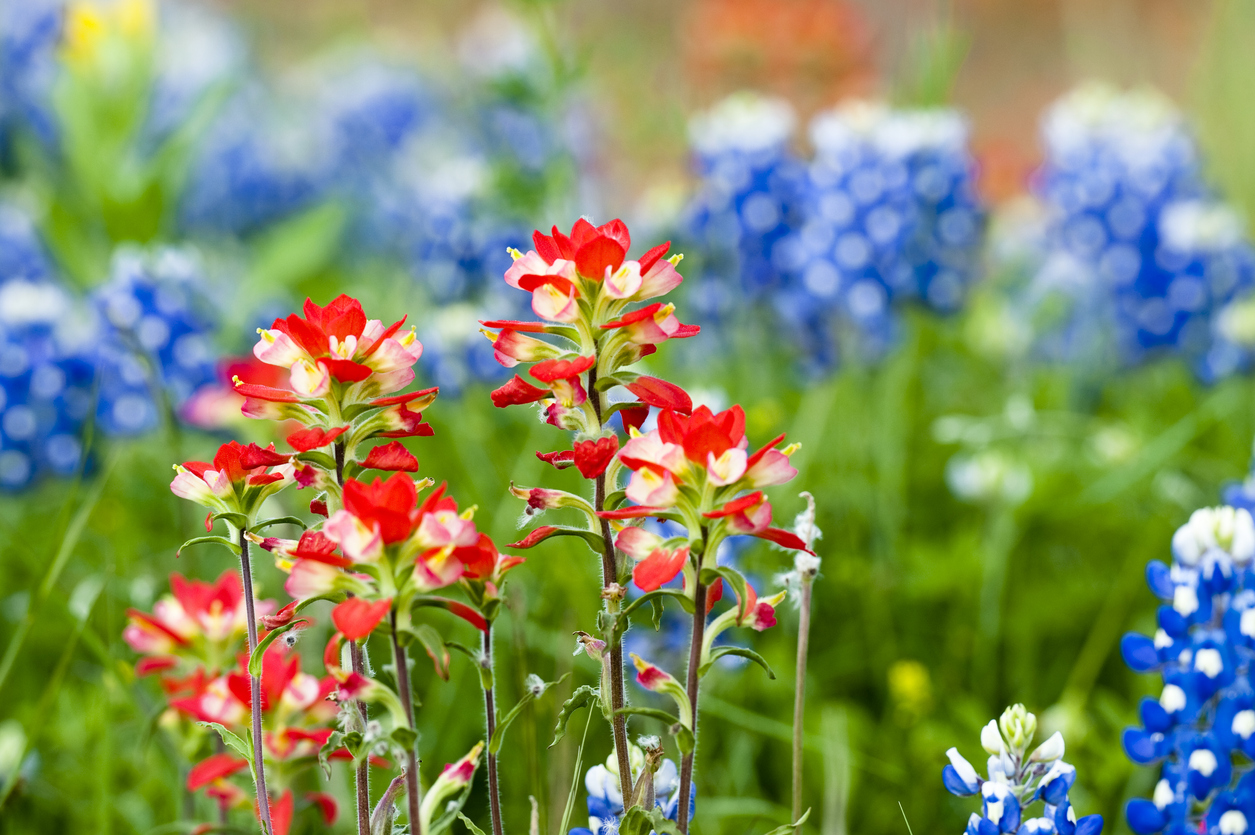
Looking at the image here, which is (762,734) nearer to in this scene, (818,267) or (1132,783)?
(1132,783)

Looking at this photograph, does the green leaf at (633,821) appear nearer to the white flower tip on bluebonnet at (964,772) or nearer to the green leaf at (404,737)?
the green leaf at (404,737)

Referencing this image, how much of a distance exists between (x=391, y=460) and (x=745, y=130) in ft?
7.95

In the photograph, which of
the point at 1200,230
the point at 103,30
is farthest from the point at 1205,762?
the point at 103,30

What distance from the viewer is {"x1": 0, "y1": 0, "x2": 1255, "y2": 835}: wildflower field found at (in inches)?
34.1

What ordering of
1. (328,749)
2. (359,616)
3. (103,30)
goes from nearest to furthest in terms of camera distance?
1. (359,616)
2. (328,749)
3. (103,30)

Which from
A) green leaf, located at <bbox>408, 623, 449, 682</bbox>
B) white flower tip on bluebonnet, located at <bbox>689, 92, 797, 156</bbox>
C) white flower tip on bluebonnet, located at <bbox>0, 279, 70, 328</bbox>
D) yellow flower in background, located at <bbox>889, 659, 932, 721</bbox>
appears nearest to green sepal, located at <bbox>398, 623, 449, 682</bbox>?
green leaf, located at <bbox>408, 623, 449, 682</bbox>

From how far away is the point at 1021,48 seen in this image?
35.1ft

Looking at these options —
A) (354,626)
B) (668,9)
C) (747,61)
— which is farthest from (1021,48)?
(354,626)

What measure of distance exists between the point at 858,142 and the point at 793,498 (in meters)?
1.01

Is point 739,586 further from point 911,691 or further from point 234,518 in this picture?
point 911,691

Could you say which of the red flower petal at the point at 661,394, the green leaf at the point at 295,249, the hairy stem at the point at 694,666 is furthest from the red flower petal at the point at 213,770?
the green leaf at the point at 295,249

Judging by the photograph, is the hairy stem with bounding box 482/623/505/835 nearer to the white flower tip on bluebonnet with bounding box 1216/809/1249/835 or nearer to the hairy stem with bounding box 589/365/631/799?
the hairy stem with bounding box 589/365/631/799

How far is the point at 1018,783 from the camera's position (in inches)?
39.7

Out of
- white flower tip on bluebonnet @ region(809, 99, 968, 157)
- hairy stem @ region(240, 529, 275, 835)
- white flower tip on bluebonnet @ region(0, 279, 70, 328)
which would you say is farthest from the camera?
white flower tip on bluebonnet @ region(809, 99, 968, 157)
